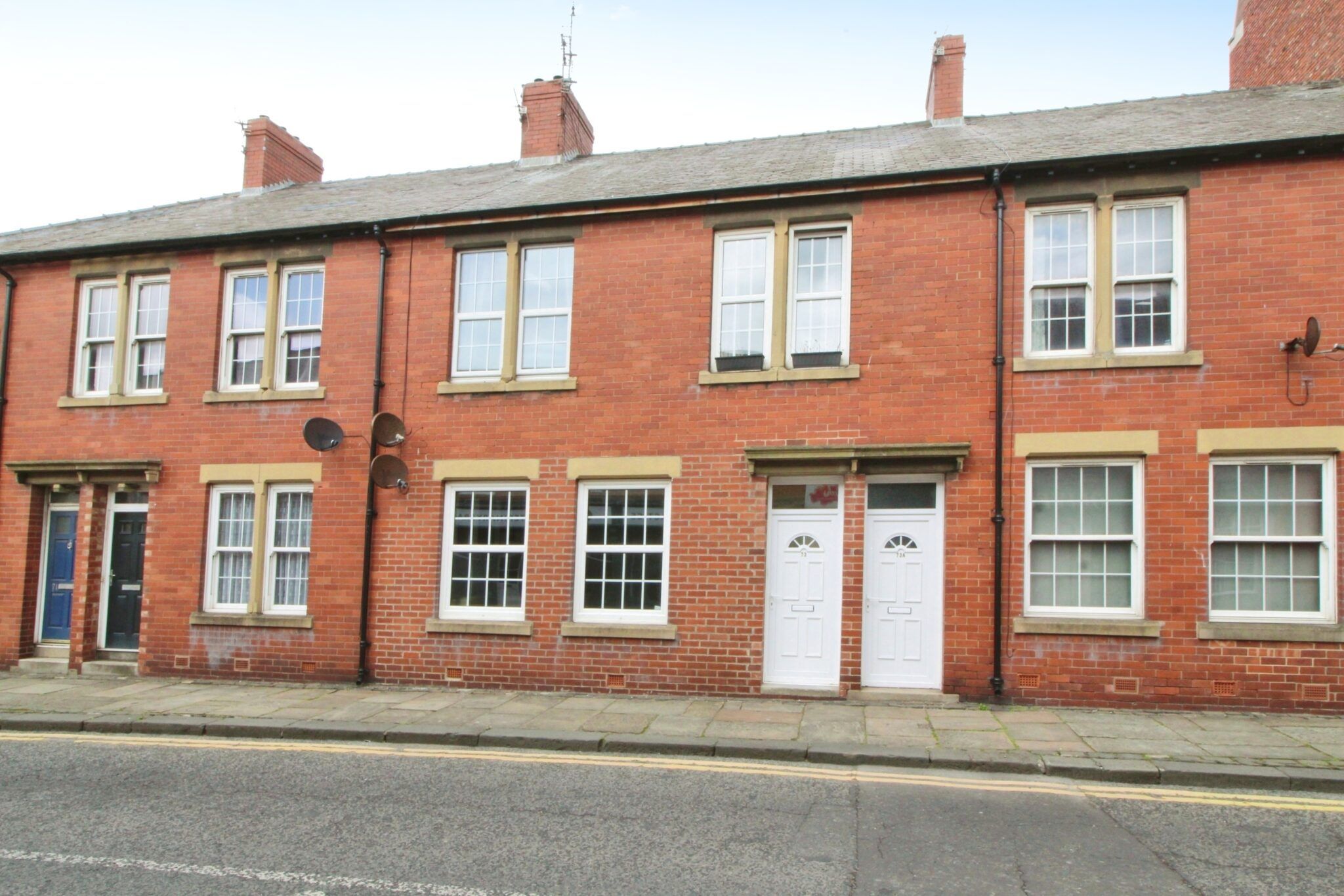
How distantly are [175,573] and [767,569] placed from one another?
825 centimetres

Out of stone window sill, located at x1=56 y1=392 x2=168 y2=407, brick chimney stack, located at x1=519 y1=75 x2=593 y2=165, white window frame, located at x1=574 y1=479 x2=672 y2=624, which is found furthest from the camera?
brick chimney stack, located at x1=519 y1=75 x2=593 y2=165

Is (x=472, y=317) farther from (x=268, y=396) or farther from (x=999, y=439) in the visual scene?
(x=999, y=439)

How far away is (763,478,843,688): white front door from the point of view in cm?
1090

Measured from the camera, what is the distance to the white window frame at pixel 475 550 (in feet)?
38.8

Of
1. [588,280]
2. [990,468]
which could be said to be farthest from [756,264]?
[990,468]

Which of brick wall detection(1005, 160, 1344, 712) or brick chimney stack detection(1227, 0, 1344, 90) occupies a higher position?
brick chimney stack detection(1227, 0, 1344, 90)

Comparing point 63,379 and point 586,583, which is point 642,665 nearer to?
point 586,583

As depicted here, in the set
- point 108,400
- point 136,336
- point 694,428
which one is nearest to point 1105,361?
point 694,428

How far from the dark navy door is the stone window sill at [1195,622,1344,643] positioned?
1376cm

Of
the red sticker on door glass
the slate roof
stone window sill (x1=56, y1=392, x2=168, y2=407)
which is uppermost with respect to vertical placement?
the slate roof

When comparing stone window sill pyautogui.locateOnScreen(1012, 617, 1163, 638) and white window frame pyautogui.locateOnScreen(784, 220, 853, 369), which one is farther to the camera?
white window frame pyautogui.locateOnScreen(784, 220, 853, 369)

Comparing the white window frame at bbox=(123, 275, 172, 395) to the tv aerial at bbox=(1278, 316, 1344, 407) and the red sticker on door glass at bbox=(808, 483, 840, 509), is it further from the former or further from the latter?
the tv aerial at bbox=(1278, 316, 1344, 407)

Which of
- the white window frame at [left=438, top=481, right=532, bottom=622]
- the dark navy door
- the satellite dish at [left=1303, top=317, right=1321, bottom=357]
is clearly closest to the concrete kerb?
the white window frame at [left=438, top=481, right=532, bottom=622]

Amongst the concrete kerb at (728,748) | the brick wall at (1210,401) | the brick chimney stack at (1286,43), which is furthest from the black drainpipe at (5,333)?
the brick chimney stack at (1286,43)
